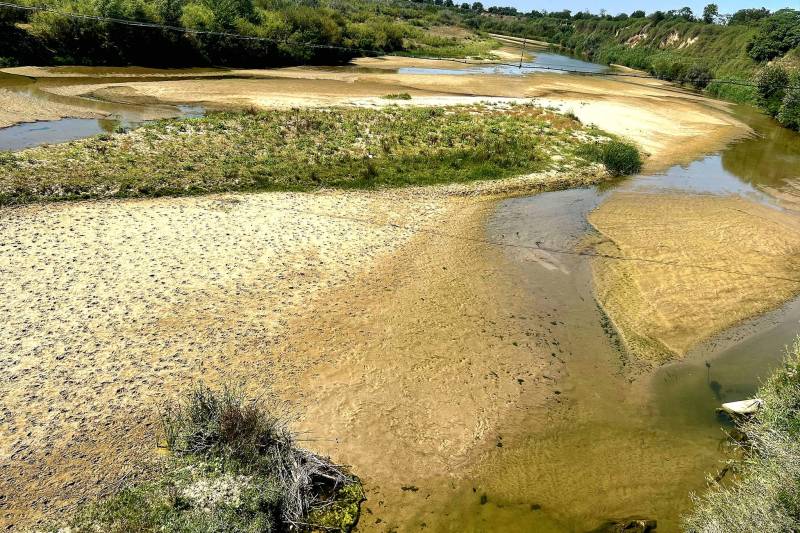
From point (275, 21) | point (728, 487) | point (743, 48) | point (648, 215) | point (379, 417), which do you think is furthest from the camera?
point (743, 48)

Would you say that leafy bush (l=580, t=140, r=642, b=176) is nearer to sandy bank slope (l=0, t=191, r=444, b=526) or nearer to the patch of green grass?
sandy bank slope (l=0, t=191, r=444, b=526)

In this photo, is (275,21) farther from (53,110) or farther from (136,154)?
(136,154)

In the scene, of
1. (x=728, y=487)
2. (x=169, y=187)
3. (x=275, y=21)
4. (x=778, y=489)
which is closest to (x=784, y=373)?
(x=728, y=487)

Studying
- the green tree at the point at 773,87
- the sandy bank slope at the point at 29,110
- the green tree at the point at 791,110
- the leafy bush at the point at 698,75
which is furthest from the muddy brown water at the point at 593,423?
the leafy bush at the point at 698,75

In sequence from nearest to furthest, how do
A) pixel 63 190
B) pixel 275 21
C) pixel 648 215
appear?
pixel 63 190 < pixel 648 215 < pixel 275 21

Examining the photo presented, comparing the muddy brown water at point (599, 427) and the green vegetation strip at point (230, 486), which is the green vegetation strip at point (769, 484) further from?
the green vegetation strip at point (230, 486)

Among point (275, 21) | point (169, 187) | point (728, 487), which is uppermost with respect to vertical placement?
point (275, 21)

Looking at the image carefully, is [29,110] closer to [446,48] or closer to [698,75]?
[446,48]

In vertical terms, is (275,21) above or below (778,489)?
above
